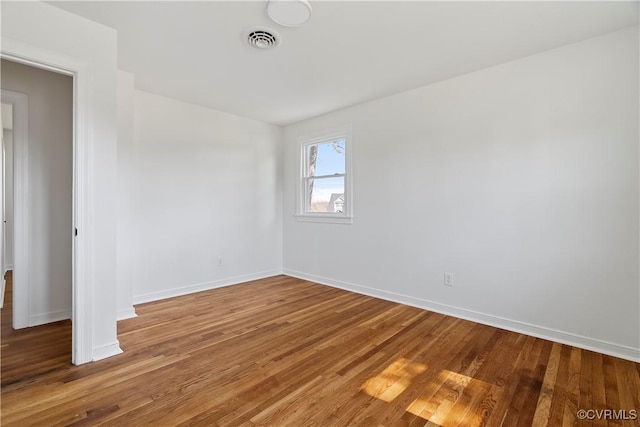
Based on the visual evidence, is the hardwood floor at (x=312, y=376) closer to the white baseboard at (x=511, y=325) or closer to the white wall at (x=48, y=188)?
the white baseboard at (x=511, y=325)

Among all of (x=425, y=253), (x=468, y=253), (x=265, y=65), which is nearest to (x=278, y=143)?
(x=265, y=65)

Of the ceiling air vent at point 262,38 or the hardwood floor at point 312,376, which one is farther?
the ceiling air vent at point 262,38

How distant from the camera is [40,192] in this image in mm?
2777

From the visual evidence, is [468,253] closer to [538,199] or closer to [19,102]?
[538,199]

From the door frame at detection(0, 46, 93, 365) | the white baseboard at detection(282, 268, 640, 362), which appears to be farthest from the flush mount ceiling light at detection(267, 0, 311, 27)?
the white baseboard at detection(282, 268, 640, 362)

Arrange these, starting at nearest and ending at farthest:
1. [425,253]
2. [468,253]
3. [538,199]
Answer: [538,199]
[468,253]
[425,253]

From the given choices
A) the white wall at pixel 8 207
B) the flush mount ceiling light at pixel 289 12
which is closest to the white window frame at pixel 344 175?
the flush mount ceiling light at pixel 289 12

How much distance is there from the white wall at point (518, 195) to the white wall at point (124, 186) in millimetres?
2560

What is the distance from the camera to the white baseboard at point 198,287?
11.2 feet

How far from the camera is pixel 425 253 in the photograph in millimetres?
3236

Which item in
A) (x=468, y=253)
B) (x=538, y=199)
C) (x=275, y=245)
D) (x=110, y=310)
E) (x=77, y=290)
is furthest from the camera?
(x=275, y=245)

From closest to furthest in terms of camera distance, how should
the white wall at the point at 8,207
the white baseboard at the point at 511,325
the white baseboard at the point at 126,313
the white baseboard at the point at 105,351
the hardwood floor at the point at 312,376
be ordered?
1. the hardwood floor at the point at 312,376
2. the white baseboard at the point at 105,351
3. the white baseboard at the point at 511,325
4. the white baseboard at the point at 126,313
5. the white wall at the point at 8,207

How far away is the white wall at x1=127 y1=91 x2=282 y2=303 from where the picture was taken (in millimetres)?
3387

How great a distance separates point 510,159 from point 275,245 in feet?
11.1
